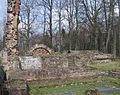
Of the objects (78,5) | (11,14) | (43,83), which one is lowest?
(43,83)

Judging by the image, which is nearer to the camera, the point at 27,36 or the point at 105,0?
the point at 105,0

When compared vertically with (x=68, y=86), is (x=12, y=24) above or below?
above

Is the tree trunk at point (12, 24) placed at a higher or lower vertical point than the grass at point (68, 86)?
higher

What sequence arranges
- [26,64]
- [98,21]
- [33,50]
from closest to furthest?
[26,64], [33,50], [98,21]

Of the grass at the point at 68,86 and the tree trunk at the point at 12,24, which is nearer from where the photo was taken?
the grass at the point at 68,86

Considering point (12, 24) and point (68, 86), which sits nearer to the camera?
point (68, 86)

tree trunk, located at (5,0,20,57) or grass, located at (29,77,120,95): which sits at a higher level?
tree trunk, located at (5,0,20,57)

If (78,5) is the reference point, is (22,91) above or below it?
below

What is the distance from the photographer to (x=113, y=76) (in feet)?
63.5

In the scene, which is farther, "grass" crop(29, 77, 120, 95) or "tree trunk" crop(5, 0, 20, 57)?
"tree trunk" crop(5, 0, 20, 57)

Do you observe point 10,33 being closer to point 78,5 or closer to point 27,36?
point 78,5

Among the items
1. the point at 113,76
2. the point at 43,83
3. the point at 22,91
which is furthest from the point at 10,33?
the point at 22,91

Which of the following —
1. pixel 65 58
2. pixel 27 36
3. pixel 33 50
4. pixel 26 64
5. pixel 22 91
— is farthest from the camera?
Answer: pixel 27 36

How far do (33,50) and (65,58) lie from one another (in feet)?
41.0
